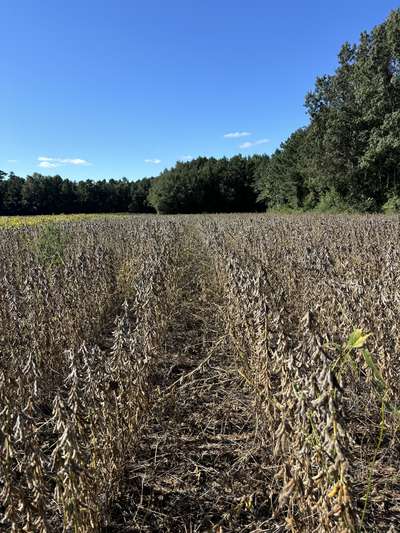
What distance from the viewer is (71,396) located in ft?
5.71

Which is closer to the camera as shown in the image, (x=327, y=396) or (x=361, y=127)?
(x=327, y=396)

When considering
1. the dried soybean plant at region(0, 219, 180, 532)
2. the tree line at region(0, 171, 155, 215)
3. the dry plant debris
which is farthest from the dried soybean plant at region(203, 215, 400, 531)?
the tree line at region(0, 171, 155, 215)

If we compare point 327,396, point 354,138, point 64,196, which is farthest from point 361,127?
point 64,196

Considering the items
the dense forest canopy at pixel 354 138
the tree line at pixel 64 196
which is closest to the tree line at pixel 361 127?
the dense forest canopy at pixel 354 138

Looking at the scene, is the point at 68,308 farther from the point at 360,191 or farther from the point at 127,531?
the point at 360,191

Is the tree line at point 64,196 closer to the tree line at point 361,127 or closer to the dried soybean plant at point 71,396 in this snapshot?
the tree line at point 361,127

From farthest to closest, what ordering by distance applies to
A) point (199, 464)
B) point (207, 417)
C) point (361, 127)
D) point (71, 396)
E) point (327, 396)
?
point (361, 127), point (207, 417), point (199, 464), point (71, 396), point (327, 396)

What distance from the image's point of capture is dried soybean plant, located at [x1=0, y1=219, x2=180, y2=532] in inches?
60.8

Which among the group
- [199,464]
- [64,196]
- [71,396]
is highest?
[64,196]

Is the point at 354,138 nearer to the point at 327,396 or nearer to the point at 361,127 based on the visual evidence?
the point at 361,127

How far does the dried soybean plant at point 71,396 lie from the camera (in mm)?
1545

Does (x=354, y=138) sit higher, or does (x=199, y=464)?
(x=354, y=138)

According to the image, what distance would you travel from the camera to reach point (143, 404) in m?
2.57

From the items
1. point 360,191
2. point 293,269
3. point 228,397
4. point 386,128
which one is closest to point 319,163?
point 360,191
